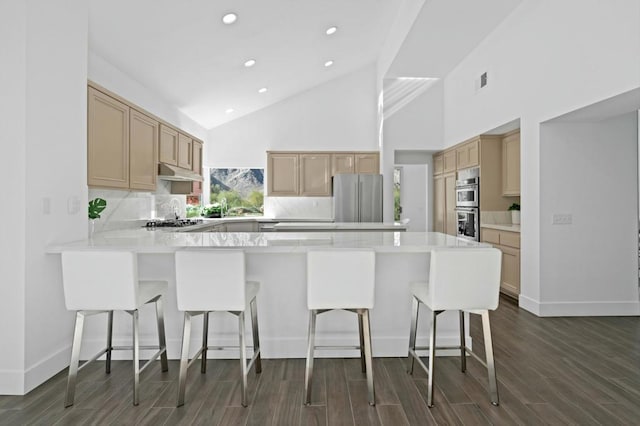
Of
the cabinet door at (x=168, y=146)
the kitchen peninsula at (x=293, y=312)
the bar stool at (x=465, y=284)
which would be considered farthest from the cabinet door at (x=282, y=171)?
the bar stool at (x=465, y=284)

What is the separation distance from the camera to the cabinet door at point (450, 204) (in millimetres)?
A: 6387

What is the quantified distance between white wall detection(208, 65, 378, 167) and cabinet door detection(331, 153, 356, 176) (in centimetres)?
41

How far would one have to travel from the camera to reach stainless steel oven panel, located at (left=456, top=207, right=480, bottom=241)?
5.40 meters

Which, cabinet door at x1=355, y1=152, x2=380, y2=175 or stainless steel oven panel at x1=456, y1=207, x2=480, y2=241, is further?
cabinet door at x1=355, y1=152, x2=380, y2=175

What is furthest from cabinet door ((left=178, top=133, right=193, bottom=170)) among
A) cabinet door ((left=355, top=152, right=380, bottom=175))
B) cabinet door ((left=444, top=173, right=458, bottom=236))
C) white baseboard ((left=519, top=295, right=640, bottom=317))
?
white baseboard ((left=519, top=295, right=640, bottom=317))

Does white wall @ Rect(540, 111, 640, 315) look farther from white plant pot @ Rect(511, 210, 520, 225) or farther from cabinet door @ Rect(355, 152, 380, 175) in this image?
cabinet door @ Rect(355, 152, 380, 175)

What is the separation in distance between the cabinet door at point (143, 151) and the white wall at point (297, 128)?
10.2ft

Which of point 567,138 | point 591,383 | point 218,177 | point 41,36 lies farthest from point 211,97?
point 591,383

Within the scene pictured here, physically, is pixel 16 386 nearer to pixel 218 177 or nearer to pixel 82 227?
pixel 82 227

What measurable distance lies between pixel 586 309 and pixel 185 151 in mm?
5283

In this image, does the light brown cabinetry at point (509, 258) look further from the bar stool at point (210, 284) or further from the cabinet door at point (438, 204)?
the bar stool at point (210, 284)

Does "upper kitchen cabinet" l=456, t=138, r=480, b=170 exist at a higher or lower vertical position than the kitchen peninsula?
higher

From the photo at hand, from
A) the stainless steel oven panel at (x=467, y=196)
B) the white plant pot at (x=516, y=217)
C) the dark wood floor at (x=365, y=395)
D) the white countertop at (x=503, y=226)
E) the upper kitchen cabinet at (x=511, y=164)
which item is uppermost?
the upper kitchen cabinet at (x=511, y=164)

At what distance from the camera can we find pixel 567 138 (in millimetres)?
3996
